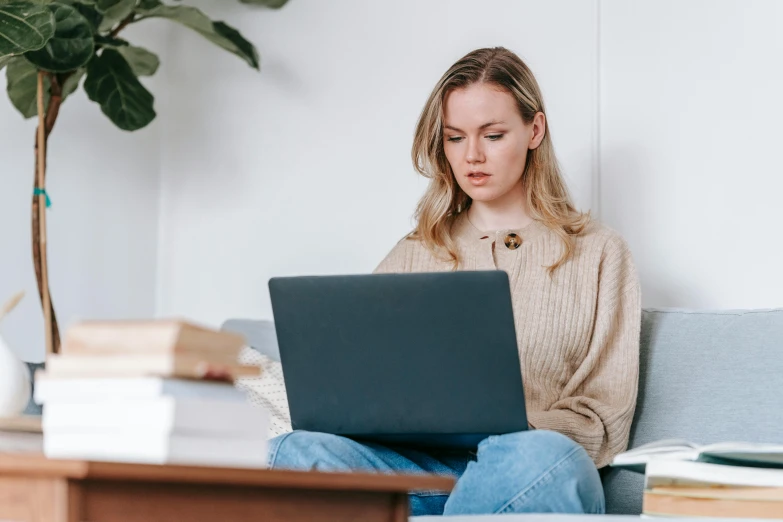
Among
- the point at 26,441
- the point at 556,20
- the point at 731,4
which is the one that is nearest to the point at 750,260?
the point at 731,4

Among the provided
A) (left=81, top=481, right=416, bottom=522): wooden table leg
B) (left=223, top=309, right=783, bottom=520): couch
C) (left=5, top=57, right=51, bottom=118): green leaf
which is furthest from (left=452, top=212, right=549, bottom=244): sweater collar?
(left=81, top=481, right=416, bottom=522): wooden table leg

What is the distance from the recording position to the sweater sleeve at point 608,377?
5.95 feet

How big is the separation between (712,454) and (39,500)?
803 millimetres

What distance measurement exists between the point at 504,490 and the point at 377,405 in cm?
21

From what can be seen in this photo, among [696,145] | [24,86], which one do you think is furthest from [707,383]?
[24,86]

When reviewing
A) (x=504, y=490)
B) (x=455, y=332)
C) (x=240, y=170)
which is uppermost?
(x=240, y=170)

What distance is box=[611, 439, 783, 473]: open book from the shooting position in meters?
1.23

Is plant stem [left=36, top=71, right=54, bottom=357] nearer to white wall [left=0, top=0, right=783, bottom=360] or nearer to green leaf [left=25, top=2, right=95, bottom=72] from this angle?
green leaf [left=25, top=2, right=95, bottom=72]

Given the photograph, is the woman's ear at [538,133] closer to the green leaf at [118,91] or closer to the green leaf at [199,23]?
the green leaf at [199,23]

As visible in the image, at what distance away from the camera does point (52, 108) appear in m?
2.52

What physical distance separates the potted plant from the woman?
743 millimetres

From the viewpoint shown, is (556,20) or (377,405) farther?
(556,20)

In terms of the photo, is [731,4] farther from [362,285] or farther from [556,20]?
[362,285]

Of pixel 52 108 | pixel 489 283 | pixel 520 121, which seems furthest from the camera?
pixel 52 108
